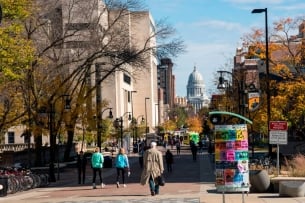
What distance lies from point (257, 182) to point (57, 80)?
105 feet

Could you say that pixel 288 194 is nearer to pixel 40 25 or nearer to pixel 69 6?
pixel 40 25

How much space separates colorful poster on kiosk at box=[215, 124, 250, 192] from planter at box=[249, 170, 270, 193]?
17.8 feet

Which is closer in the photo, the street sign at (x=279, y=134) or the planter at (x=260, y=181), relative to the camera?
the planter at (x=260, y=181)

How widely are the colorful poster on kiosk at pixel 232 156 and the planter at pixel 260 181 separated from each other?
17.8ft

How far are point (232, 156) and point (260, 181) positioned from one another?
5.97m

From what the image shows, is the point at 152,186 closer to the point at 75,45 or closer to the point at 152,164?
the point at 152,164

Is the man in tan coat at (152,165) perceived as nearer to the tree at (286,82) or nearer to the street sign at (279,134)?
the street sign at (279,134)

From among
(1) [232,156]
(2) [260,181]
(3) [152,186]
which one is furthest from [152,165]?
(1) [232,156]

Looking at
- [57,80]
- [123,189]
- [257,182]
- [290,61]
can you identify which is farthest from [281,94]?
[257,182]

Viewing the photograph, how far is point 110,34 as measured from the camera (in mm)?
51781

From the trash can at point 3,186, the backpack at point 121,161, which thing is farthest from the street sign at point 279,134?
the trash can at point 3,186

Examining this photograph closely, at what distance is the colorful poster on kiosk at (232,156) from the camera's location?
53.3 ft

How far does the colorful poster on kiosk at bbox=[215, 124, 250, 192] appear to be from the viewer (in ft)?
53.3

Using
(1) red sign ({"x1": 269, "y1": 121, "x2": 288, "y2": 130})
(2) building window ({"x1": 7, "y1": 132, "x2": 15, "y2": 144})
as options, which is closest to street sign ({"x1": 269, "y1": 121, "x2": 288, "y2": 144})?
(1) red sign ({"x1": 269, "y1": 121, "x2": 288, "y2": 130})
